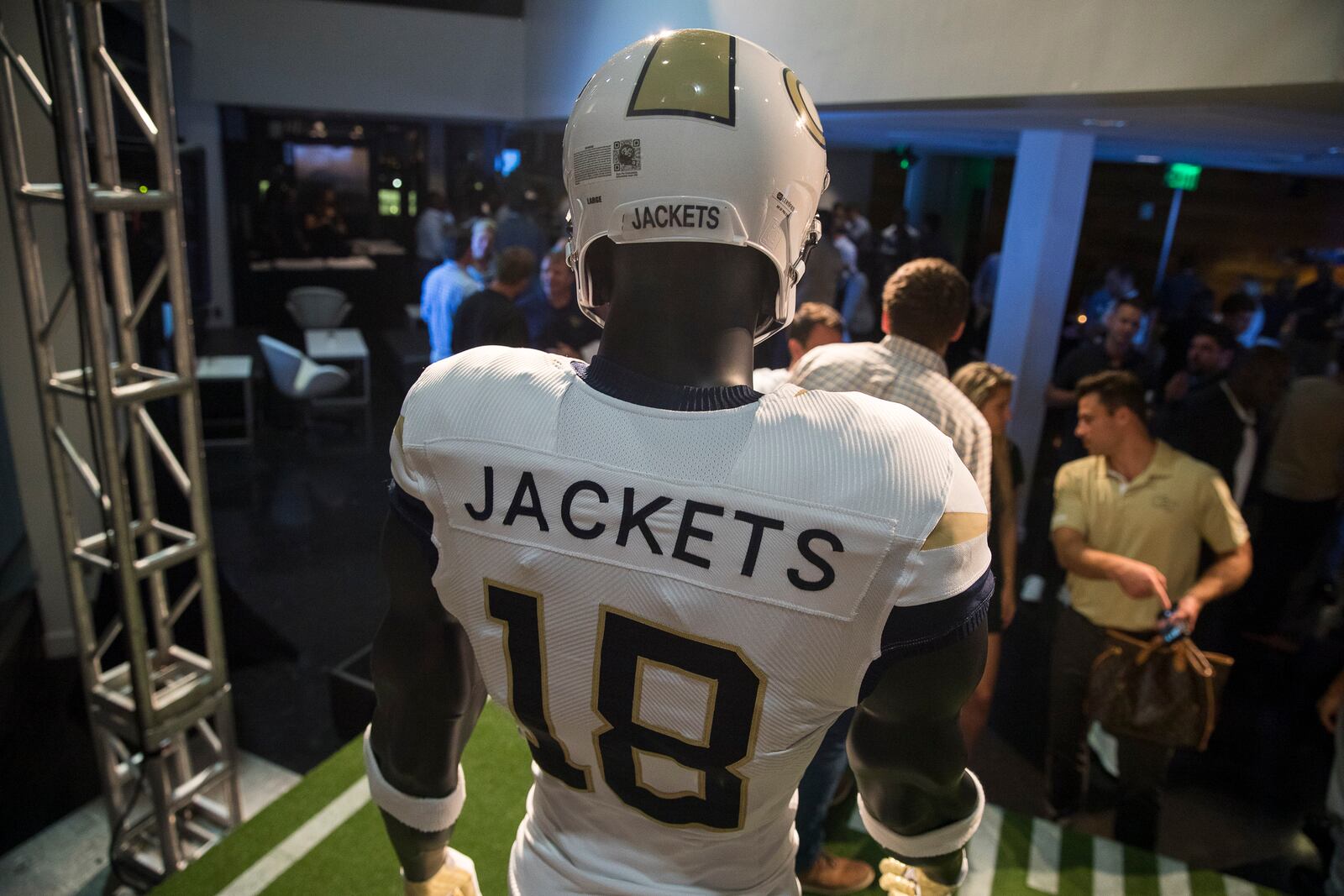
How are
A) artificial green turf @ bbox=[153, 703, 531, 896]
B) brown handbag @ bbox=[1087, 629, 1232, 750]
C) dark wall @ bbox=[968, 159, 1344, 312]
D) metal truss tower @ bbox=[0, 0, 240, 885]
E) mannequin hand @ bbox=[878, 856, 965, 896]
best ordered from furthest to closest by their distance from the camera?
dark wall @ bbox=[968, 159, 1344, 312] → brown handbag @ bbox=[1087, 629, 1232, 750] → artificial green turf @ bbox=[153, 703, 531, 896] → metal truss tower @ bbox=[0, 0, 240, 885] → mannequin hand @ bbox=[878, 856, 965, 896]

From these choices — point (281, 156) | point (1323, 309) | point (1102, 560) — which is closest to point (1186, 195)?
point (1323, 309)

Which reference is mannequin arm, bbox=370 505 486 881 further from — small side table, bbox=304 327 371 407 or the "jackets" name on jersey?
small side table, bbox=304 327 371 407

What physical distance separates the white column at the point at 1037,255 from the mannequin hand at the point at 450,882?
435cm

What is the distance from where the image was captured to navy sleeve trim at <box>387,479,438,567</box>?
1084 millimetres

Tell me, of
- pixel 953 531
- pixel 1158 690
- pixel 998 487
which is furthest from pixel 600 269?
pixel 1158 690

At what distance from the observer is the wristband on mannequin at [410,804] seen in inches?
51.3

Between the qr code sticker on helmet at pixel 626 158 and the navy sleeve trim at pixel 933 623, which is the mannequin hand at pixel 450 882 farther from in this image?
the qr code sticker on helmet at pixel 626 158

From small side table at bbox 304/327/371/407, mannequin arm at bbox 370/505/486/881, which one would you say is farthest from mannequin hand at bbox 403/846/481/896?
small side table at bbox 304/327/371/407

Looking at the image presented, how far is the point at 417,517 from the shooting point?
109cm

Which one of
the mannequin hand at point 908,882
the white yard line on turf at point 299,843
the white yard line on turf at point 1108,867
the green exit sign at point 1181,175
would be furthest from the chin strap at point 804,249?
the green exit sign at point 1181,175

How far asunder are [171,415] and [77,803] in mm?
2569

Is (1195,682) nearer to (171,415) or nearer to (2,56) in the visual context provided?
(2,56)

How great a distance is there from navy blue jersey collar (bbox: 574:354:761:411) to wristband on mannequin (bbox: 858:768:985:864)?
0.61 metres

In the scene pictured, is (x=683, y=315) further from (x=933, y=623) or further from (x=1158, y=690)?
(x=1158, y=690)
